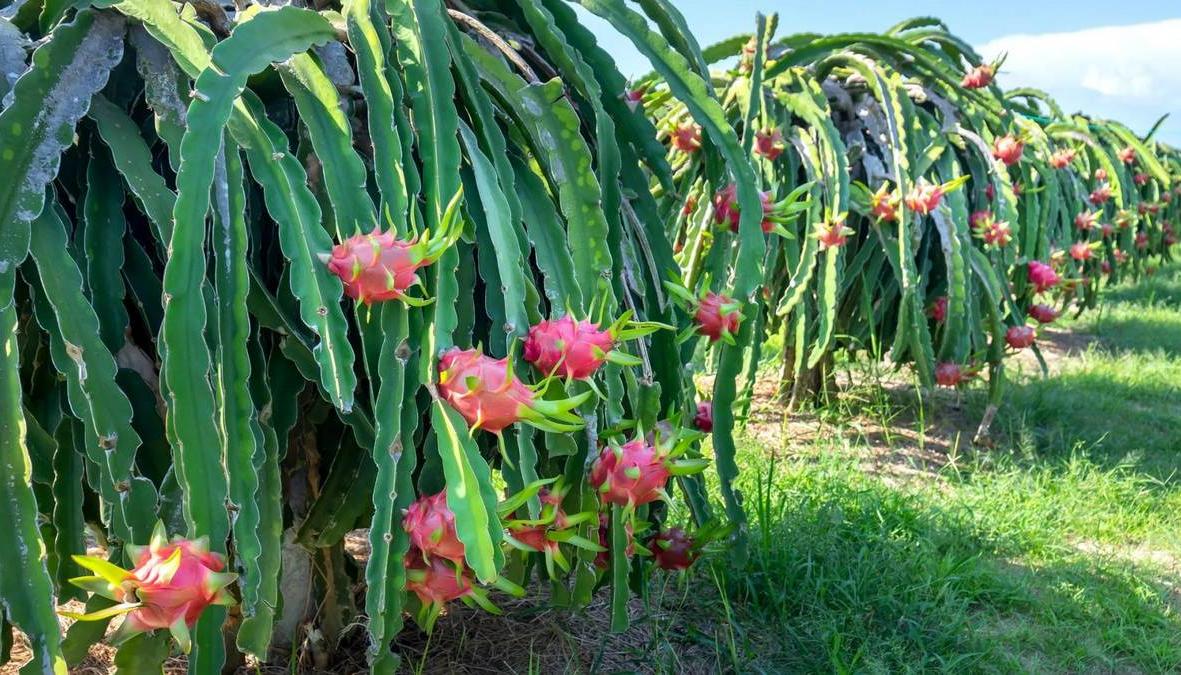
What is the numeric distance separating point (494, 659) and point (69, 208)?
1.00m

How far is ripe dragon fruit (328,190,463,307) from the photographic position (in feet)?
3.16

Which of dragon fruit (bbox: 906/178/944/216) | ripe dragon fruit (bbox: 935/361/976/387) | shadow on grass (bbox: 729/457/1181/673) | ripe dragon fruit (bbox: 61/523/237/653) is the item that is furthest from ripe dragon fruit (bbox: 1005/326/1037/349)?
ripe dragon fruit (bbox: 61/523/237/653)

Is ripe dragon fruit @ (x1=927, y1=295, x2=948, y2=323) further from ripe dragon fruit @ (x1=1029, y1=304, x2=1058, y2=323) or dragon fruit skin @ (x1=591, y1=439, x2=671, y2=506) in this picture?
dragon fruit skin @ (x1=591, y1=439, x2=671, y2=506)

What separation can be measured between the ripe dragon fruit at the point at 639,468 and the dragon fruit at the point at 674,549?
0.40m

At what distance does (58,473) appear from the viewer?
1.19m

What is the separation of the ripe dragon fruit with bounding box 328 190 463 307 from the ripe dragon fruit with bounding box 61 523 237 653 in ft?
0.92

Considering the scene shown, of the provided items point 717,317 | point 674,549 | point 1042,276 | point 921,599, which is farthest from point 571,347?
point 1042,276

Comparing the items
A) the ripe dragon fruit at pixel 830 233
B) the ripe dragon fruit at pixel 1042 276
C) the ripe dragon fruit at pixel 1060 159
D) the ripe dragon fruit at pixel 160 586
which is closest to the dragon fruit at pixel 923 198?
the ripe dragon fruit at pixel 830 233

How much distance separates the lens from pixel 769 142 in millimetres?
2855

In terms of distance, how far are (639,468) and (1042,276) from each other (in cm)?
257

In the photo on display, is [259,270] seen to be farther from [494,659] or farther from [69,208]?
[494,659]

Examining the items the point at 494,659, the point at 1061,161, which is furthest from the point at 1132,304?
the point at 494,659

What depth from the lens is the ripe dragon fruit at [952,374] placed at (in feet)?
9.82

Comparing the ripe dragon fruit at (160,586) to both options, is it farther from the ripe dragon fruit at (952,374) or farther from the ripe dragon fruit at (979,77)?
the ripe dragon fruit at (979,77)
